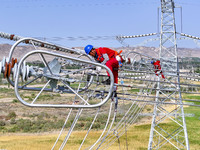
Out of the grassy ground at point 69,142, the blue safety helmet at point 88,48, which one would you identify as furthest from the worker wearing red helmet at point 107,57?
the grassy ground at point 69,142

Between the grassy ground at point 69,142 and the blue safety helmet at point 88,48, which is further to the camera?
the grassy ground at point 69,142

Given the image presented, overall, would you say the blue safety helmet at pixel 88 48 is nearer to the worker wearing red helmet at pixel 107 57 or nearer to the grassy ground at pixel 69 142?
the worker wearing red helmet at pixel 107 57

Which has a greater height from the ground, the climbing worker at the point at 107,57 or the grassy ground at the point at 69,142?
the climbing worker at the point at 107,57

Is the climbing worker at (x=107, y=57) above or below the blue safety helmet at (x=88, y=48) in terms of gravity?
below

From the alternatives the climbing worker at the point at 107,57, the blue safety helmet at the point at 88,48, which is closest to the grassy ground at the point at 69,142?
the climbing worker at the point at 107,57

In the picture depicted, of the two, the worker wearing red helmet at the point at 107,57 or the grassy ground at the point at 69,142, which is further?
the grassy ground at the point at 69,142

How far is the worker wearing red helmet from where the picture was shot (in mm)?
6293

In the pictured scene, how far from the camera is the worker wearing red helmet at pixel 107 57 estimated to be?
6.29m

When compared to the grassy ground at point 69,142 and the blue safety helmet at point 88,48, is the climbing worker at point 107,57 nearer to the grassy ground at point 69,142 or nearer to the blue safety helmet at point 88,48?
the blue safety helmet at point 88,48

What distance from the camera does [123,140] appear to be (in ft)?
59.6

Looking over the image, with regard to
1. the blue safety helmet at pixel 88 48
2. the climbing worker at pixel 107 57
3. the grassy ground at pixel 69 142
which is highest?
the blue safety helmet at pixel 88 48

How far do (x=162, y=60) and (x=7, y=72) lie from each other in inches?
434

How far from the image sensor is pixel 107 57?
249 inches

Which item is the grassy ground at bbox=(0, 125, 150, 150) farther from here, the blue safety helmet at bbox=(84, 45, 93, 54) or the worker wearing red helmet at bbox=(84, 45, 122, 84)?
the blue safety helmet at bbox=(84, 45, 93, 54)
